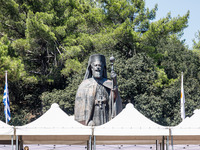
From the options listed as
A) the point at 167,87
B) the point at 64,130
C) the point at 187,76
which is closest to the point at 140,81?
the point at 167,87

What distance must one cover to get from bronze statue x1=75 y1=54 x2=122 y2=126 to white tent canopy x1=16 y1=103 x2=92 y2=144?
1949 mm

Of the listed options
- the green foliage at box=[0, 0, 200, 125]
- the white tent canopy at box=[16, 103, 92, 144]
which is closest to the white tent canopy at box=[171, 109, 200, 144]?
the white tent canopy at box=[16, 103, 92, 144]

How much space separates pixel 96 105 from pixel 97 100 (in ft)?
0.62

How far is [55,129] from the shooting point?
11.6 m

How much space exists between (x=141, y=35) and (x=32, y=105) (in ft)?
36.0

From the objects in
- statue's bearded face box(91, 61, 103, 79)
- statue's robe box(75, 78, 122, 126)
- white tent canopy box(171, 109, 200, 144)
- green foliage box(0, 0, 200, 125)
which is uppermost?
green foliage box(0, 0, 200, 125)

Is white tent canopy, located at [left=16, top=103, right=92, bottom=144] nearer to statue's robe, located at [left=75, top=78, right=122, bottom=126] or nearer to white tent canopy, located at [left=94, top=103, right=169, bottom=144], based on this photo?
white tent canopy, located at [left=94, top=103, right=169, bottom=144]

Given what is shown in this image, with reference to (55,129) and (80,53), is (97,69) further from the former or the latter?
(80,53)

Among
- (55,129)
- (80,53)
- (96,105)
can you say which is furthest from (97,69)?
(80,53)

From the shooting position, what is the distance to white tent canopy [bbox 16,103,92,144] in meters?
11.5

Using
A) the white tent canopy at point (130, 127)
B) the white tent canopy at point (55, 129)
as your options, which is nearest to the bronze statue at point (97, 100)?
the white tent canopy at point (55, 129)

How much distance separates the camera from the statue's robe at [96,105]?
1488 centimetres

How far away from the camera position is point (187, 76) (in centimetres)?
3531

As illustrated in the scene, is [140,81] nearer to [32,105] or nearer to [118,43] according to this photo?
[118,43]
